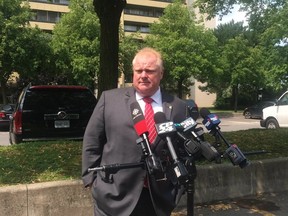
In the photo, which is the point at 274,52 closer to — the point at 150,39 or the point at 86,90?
the point at 150,39

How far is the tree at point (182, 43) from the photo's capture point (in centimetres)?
3372

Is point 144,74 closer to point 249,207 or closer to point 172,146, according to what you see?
point 172,146

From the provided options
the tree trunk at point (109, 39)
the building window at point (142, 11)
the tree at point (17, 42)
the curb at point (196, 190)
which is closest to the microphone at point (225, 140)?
the curb at point (196, 190)

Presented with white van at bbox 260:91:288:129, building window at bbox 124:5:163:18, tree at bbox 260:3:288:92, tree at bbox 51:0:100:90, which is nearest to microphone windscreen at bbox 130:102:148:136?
white van at bbox 260:91:288:129

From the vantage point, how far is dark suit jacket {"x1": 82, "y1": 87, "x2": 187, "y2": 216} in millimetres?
2902

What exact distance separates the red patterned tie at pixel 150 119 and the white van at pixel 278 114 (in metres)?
14.8

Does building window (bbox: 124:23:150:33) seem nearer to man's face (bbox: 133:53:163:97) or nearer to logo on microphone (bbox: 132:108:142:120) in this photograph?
man's face (bbox: 133:53:163:97)

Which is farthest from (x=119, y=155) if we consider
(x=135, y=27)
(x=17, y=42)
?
(x=135, y=27)

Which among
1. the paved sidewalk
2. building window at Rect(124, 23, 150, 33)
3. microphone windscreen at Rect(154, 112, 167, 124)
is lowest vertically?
the paved sidewalk

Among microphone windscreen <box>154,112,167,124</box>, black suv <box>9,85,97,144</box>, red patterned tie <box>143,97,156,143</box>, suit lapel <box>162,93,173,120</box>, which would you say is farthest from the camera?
black suv <box>9,85,97,144</box>

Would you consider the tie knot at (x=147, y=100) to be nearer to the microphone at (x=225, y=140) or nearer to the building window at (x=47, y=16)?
the microphone at (x=225, y=140)

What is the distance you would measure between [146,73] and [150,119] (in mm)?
331

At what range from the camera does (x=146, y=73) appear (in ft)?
9.68

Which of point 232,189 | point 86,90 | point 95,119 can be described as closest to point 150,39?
point 86,90
